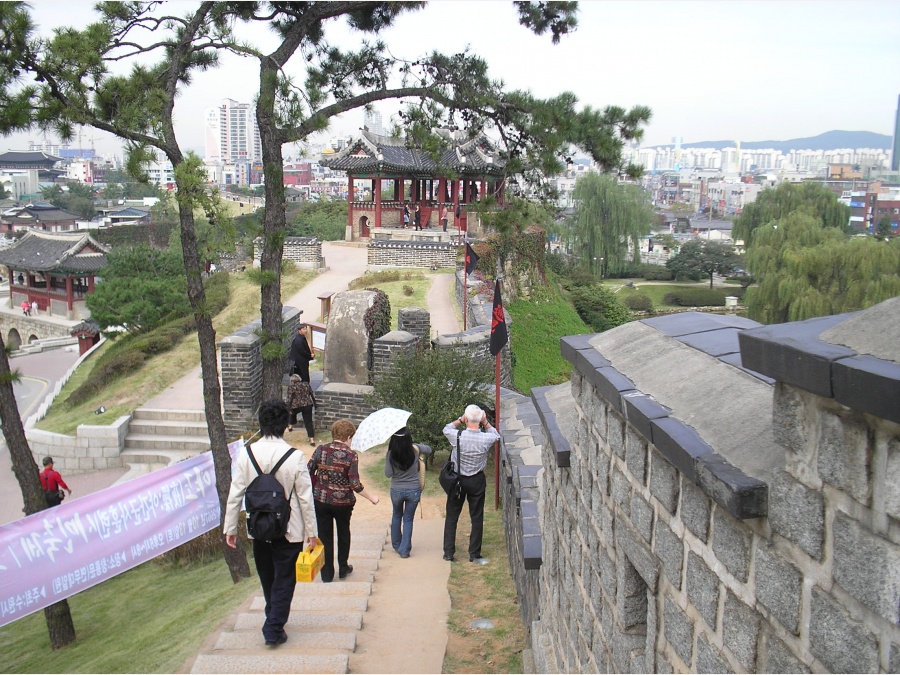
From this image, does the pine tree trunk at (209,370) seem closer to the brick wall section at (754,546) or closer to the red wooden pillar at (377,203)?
the brick wall section at (754,546)

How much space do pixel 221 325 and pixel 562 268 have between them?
1786 cm

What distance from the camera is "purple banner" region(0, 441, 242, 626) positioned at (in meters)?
6.70

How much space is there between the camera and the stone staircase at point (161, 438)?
13.6 m

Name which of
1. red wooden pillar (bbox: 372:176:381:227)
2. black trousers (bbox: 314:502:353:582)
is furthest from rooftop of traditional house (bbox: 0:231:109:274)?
black trousers (bbox: 314:502:353:582)

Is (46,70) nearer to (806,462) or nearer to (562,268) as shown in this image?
(806,462)

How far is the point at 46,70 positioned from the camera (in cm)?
754

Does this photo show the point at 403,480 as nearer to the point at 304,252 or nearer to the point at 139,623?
the point at 139,623

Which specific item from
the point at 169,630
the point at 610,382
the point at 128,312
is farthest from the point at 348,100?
the point at 128,312

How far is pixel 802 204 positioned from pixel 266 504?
130 feet

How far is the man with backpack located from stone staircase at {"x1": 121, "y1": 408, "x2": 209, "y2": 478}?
880 cm

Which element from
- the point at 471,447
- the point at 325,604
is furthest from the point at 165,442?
the point at 325,604

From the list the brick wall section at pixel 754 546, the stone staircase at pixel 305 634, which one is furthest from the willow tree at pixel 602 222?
the brick wall section at pixel 754 546

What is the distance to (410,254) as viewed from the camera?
95.3 feet

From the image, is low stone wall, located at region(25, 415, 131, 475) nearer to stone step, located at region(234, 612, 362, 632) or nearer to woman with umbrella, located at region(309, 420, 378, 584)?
woman with umbrella, located at region(309, 420, 378, 584)
